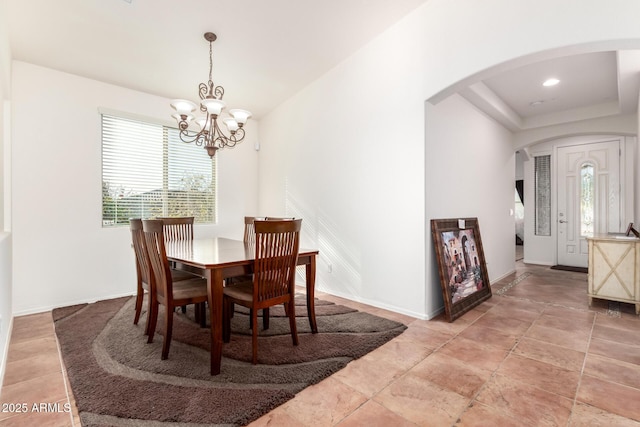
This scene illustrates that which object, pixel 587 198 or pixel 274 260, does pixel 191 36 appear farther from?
pixel 587 198

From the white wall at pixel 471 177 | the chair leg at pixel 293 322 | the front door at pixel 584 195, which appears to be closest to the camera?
the chair leg at pixel 293 322

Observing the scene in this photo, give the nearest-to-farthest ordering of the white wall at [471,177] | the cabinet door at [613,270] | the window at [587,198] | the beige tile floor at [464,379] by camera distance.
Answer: the beige tile floor at [464,379] < the white wall at [471,177] < the cabinet door at [613,270] < the window at [587,198]

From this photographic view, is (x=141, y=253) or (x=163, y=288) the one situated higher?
(x=141, y=253)

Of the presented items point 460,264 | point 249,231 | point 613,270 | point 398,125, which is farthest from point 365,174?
point 613,270

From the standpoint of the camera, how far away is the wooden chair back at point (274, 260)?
84.8 inches

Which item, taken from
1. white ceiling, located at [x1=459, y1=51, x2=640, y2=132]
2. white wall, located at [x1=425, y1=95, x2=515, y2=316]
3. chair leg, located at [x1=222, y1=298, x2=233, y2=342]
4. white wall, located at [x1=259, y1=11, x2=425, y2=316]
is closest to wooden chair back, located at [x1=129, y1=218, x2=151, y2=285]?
chair leg, located at [x1=222, y1=298, x2=233, y2=342]

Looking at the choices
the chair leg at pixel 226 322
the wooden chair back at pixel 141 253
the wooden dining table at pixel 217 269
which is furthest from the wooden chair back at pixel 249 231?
the chair leg at pixel 226 322

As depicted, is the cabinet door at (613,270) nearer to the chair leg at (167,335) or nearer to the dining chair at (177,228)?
the chair leg at (167,335)

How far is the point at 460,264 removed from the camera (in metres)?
3.33

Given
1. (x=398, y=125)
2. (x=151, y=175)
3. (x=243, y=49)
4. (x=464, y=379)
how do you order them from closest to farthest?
(x=464, y=379), (x=398, y=125), (x=243, y=49), (x=151, y=175)

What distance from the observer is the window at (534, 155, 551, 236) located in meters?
6.14

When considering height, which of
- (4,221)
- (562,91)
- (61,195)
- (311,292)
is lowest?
(311,292)

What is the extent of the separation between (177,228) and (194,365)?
79.9 inches

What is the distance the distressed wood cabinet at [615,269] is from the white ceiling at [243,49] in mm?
1786
